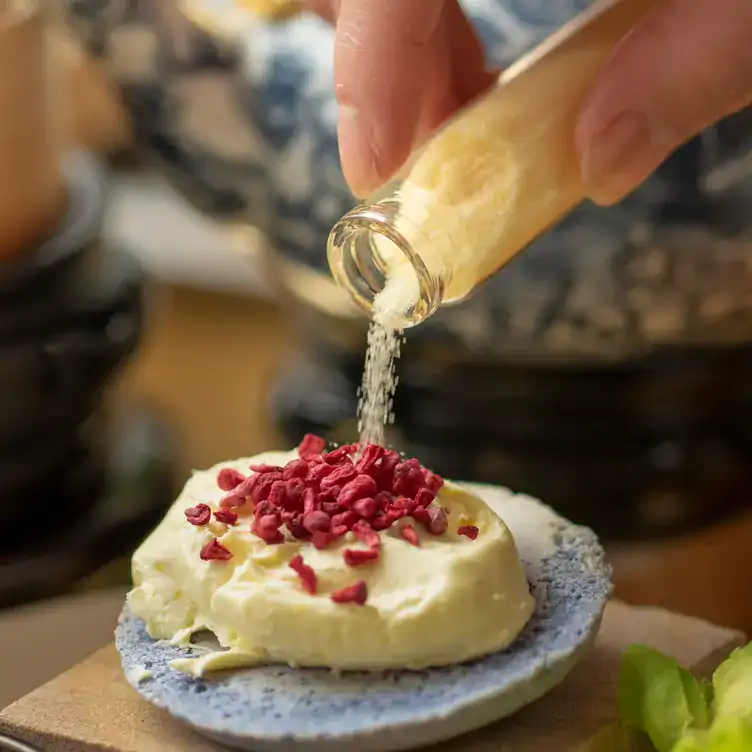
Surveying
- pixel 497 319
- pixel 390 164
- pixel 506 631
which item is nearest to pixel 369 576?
pixel 506 631

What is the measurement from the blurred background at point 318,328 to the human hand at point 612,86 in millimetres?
179

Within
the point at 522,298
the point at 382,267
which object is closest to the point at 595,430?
the point at 522,298

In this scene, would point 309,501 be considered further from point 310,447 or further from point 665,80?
point 665,80

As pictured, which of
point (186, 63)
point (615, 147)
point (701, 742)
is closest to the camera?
point (701, 742)

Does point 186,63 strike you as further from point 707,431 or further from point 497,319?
point 707,431

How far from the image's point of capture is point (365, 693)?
0.52 metres

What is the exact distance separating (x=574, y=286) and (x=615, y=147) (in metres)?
0.25

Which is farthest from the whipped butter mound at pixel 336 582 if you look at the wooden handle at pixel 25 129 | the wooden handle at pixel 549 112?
the wooden handle at pixel 25 129

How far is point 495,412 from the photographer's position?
0.95m

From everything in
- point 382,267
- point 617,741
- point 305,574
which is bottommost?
point 617,741

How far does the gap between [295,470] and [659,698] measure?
0.19m

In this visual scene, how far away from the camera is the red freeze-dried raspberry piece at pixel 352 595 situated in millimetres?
519

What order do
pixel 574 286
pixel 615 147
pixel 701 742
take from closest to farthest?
pixel 701 742, pixel 615 147, pixel 574 286

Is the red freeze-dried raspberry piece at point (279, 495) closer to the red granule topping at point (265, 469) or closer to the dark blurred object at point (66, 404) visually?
the red granule topping at point (265, 469)
